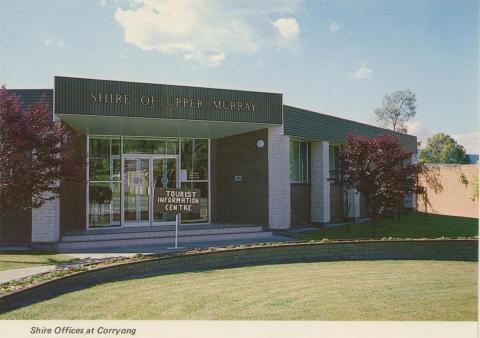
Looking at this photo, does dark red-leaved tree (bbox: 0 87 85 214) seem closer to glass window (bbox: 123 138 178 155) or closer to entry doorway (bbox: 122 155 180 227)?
entry doorway (bbox: 122 155 180 227)

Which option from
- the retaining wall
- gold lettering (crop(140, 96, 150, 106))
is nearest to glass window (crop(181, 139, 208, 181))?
gold lettering (crop(140, 96, 150, 106))

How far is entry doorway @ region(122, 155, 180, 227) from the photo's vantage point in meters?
15.4

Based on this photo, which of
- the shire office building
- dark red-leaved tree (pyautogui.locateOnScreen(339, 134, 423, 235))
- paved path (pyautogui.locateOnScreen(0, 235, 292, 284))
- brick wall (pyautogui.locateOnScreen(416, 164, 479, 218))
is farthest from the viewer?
brick wall (pyautogui.locateOnScreen(416, 164, 479, 218))

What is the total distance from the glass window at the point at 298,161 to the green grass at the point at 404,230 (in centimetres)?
226

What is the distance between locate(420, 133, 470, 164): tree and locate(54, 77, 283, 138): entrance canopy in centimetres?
4725

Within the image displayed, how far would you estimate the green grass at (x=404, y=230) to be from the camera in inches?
593

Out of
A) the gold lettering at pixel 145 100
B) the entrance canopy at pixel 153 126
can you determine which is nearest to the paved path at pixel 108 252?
the entrance canopy at pixel 153 126

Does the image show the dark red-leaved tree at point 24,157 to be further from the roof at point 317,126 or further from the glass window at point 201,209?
the roof at point 317,126

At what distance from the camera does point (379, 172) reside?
14617mm

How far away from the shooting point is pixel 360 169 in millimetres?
14766

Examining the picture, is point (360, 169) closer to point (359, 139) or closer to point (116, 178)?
point (359, 139)

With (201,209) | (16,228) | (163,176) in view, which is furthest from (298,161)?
(16,228)
